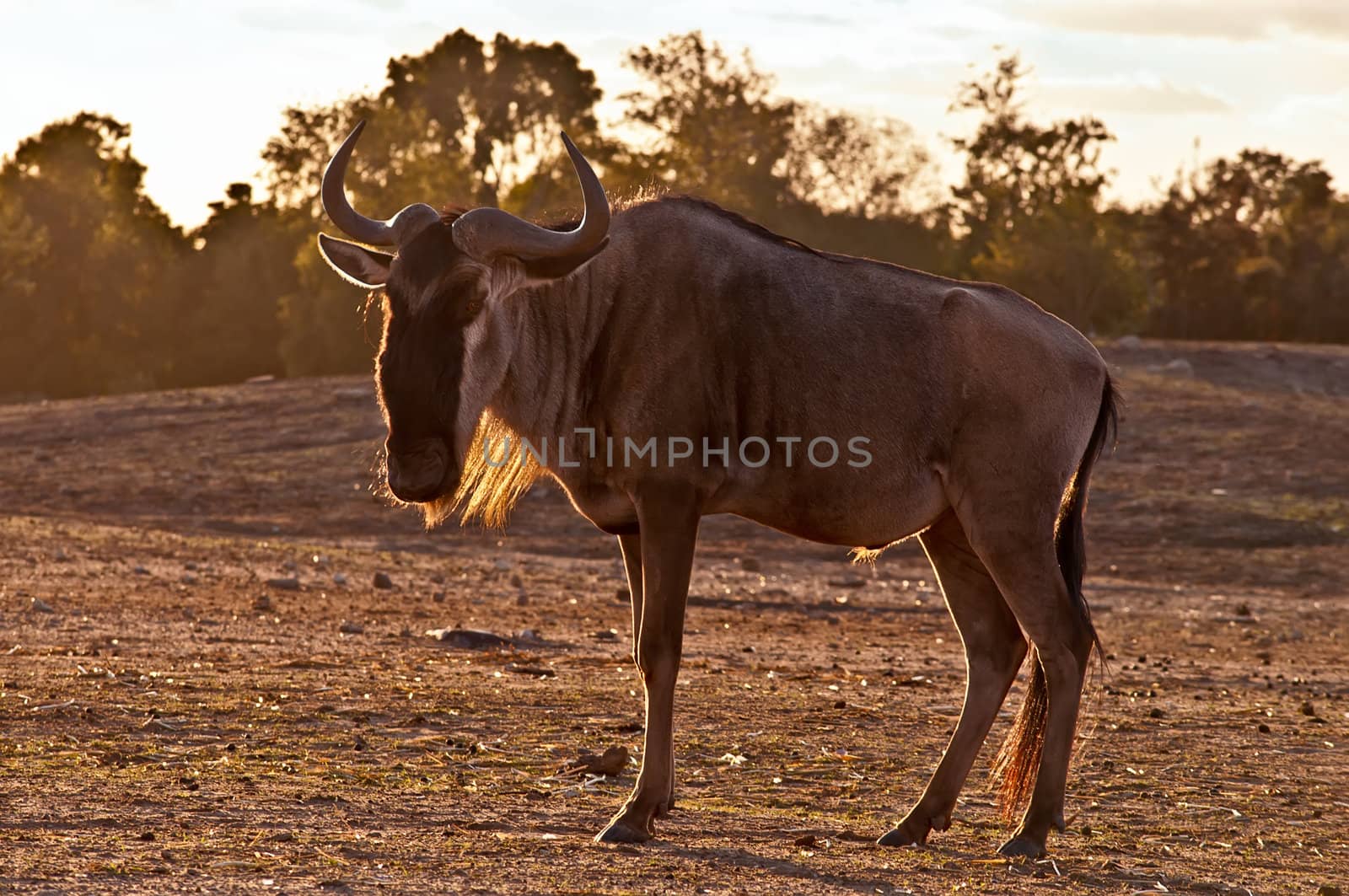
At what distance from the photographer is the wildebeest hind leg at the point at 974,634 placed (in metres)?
7.18

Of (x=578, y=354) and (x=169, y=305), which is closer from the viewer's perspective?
(x=578, y=354)

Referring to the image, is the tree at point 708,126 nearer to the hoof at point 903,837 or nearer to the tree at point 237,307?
the tree at point 237,307

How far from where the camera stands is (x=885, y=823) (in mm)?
7156

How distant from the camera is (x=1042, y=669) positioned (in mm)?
7145

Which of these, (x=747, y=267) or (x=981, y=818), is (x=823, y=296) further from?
(x=981, y=818)

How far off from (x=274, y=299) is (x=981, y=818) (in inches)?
2230

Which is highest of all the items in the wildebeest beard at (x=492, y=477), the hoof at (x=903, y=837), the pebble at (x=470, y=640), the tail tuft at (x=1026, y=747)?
the wildebeest beard at (x=492, y=477)

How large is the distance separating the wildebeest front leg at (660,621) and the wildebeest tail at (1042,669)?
1510 mm

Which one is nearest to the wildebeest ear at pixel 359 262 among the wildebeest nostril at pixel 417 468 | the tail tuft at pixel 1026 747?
the wildebeest nostril at pixel 417 468

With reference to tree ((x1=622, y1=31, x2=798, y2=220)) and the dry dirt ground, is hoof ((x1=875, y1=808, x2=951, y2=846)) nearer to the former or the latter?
the dry dirt ground

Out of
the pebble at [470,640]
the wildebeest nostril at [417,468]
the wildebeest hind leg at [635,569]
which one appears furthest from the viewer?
the pebble at [470,640]

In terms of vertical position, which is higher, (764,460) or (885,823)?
(764,460)

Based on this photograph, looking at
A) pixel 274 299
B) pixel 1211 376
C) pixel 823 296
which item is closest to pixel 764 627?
pixel 823 296

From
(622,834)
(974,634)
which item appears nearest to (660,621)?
(622,834)
